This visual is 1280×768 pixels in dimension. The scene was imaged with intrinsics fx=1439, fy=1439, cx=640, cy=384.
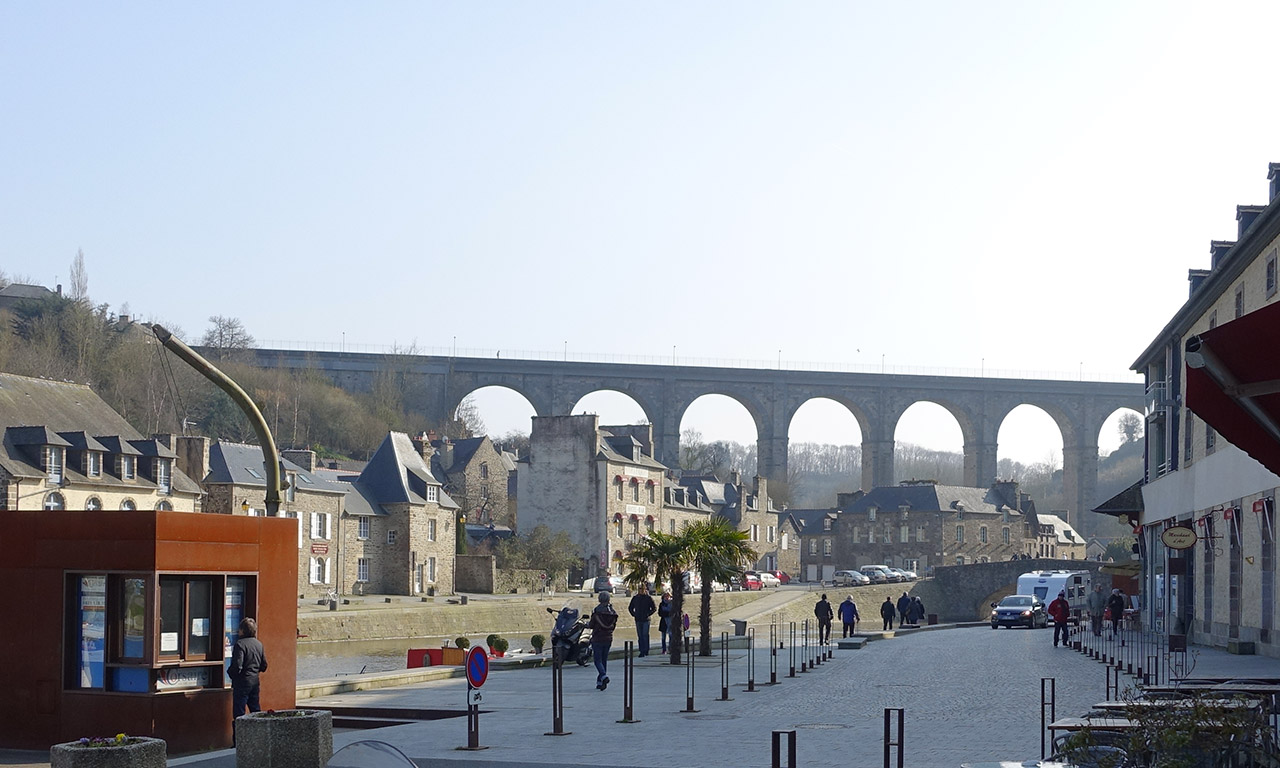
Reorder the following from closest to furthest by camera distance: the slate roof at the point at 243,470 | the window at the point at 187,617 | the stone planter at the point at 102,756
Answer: the stone planter at the point at 102,756 → the window at the point at 187,617 → the slate roof at the point at 243,470

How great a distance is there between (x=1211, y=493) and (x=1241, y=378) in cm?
2422

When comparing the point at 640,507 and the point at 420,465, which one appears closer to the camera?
the point at 420,465

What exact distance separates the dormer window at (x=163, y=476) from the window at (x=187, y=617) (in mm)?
36323

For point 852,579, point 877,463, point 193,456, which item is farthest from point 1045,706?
point 877,463

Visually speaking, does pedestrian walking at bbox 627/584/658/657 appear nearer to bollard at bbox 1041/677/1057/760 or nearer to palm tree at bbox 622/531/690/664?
palm tree at bbox 622/531/690/664

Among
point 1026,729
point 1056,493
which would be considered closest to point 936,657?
point 1026,729

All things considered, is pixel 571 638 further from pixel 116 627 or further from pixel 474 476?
pixel 474 476

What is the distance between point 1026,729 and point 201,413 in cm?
7233

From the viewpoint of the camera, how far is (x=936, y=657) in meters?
29.4

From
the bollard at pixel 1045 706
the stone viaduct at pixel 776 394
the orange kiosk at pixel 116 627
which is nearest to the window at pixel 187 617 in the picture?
the orange kiosk at pixel 116 627

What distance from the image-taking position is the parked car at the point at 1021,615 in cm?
4728

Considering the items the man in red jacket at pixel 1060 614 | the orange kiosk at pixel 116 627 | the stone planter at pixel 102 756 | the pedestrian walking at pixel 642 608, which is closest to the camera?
the stone planter at pixel 102 756

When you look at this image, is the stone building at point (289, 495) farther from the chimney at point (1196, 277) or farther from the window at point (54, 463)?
the chimney at point (1196, 277)

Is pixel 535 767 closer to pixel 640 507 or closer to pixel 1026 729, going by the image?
Result: pixel 1026 729
